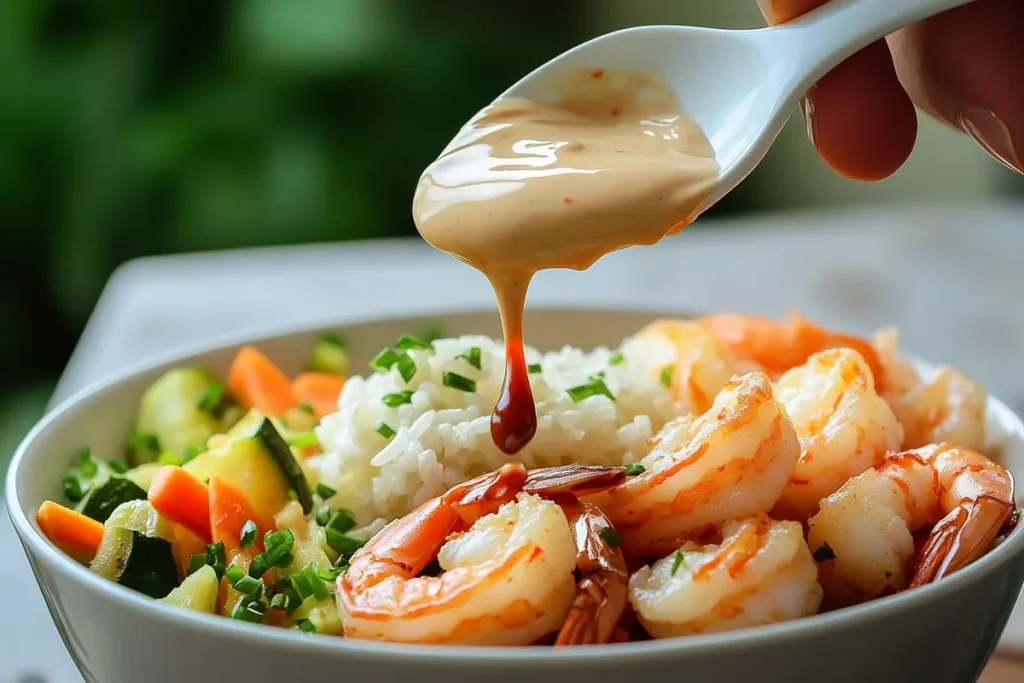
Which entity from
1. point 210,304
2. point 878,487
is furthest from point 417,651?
point 210,304

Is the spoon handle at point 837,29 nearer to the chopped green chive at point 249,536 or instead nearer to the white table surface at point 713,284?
the chopped green chive at point 249,536

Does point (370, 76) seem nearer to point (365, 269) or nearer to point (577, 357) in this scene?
point (365, 269)

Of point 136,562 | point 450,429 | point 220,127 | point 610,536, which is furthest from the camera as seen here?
point 220,127

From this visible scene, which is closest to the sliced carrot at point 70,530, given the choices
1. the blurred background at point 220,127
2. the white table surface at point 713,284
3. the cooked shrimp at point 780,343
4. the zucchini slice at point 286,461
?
the zucchini slice at point 286,461

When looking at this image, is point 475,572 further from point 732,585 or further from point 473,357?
point 473,357

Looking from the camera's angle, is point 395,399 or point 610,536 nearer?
point 610,536

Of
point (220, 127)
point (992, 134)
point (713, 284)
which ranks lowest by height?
A: point (713, 284)

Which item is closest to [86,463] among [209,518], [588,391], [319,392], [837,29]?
[209,518]

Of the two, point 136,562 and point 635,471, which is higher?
point 635,471
